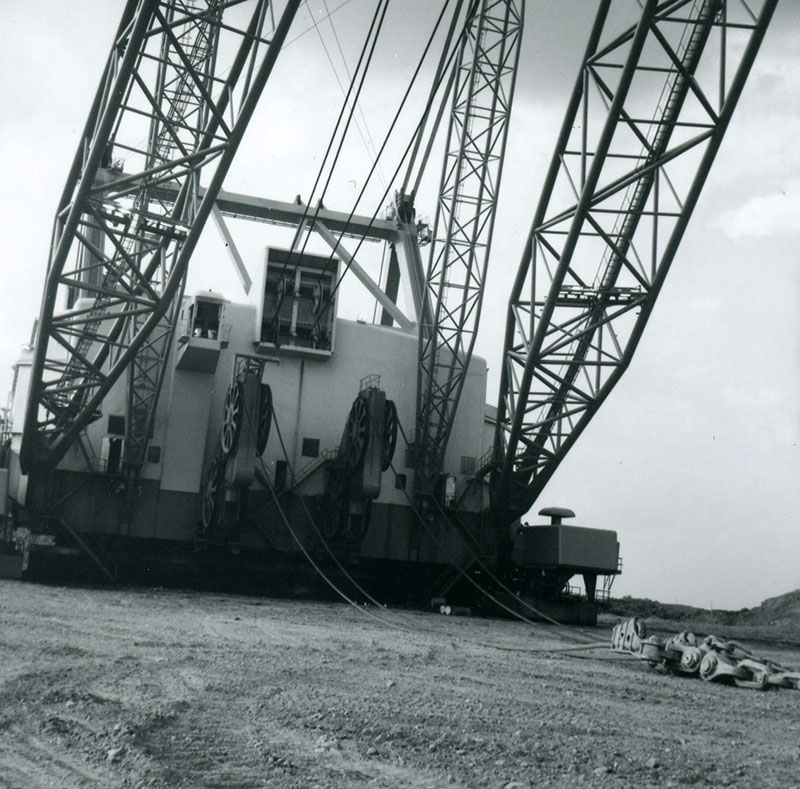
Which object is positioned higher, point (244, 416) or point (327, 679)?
point (244, 416)

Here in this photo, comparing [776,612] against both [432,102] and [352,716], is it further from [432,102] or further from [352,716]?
[352,716]

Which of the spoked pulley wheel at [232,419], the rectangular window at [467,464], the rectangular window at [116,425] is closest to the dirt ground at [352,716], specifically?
the spoked pulley wheel at [232,419]

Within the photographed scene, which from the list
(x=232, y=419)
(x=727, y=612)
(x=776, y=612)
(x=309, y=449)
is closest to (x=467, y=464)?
(x=309, y=449)

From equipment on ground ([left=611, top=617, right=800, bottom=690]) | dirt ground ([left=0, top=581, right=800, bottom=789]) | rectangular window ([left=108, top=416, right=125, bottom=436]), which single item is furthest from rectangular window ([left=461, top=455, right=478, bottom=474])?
equipment on ground ([left=611, top=617, right=800, bottom=690])

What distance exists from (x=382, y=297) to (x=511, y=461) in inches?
289

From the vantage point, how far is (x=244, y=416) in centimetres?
2523

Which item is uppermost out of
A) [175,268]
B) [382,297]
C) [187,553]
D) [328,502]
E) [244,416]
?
[382,297]

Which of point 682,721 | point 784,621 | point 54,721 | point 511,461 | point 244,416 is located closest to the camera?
point 54,721

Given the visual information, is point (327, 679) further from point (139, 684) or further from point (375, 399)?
point (375, 399)

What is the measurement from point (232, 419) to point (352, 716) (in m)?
18.0

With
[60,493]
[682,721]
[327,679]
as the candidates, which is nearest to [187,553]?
[60,493]

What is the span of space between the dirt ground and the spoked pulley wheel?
10.2 metres

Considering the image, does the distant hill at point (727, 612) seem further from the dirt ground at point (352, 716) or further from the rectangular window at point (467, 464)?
the dirt ground at point (352, 716)

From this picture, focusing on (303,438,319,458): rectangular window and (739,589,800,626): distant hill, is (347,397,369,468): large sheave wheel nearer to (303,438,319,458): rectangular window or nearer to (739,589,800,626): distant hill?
(303,438,319,458): rectangular window
